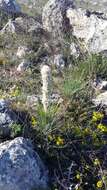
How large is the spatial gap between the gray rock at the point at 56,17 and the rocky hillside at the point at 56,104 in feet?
0.07

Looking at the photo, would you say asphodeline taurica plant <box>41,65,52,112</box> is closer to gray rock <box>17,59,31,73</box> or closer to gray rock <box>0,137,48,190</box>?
gray rock <box>0,137,48,190</box>

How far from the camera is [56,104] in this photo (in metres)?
7.32

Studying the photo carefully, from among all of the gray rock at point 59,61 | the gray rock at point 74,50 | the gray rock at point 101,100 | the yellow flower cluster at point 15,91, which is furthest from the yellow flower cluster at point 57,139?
the gray rock at point 74,50

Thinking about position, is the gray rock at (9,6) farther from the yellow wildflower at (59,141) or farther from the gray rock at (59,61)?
the yellow wildflower at (59,141)

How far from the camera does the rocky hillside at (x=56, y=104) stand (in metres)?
6.59

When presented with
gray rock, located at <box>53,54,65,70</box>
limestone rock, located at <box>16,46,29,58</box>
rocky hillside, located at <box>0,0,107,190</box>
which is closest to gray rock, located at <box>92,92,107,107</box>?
rocky hillside, located at <box>0,0,107,190</box>

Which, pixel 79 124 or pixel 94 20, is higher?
pixel 94 20

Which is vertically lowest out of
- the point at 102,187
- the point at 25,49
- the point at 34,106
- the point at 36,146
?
the point at 102,187

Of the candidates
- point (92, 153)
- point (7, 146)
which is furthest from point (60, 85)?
point (7, 146)

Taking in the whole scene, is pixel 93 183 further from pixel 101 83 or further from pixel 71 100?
pixel 101 83

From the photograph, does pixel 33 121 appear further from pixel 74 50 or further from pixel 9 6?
pixel 9 6

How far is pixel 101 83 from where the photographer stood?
347 inches

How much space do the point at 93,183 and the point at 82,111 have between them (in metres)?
1.17

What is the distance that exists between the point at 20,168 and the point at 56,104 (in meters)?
1.26
